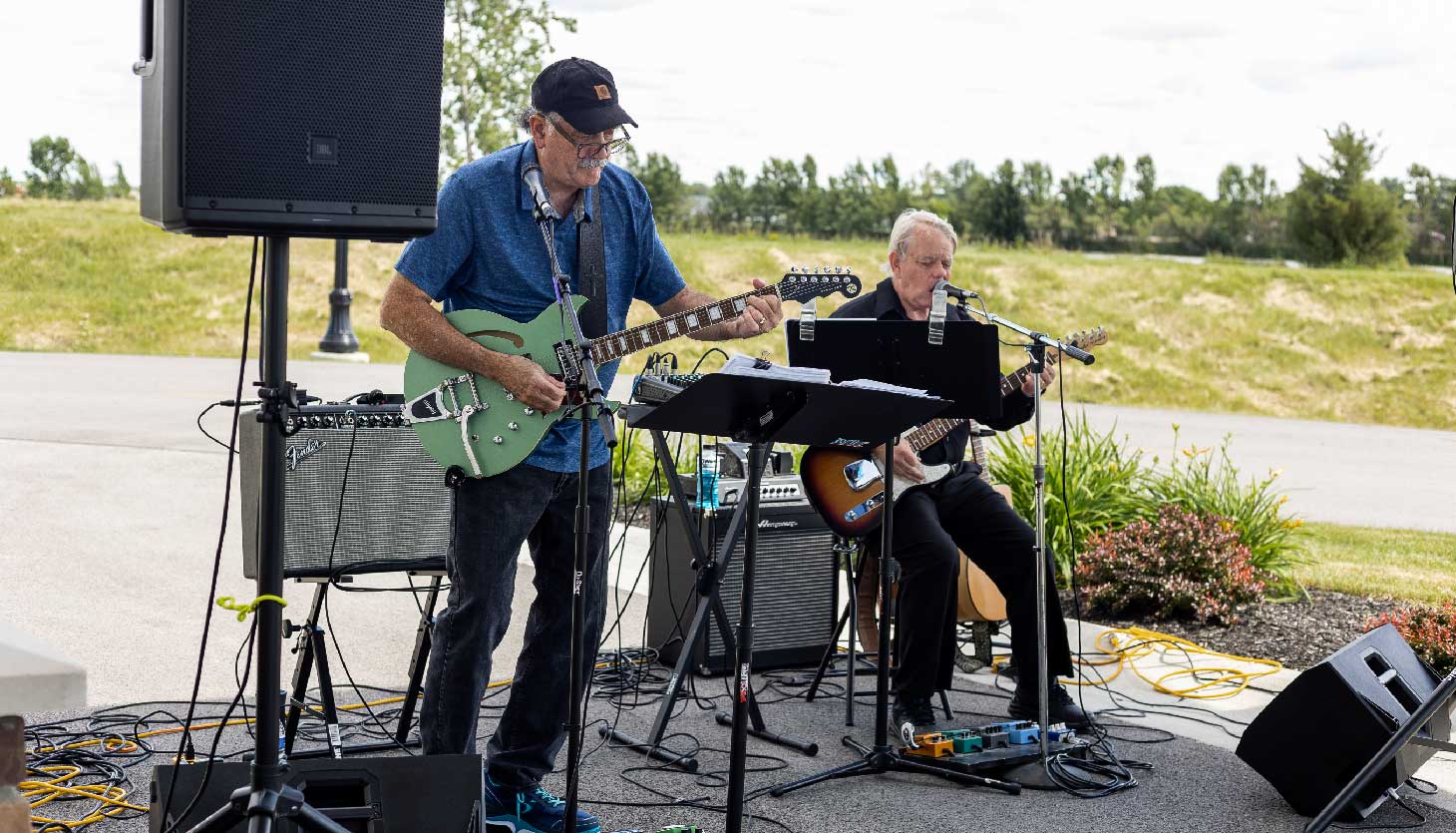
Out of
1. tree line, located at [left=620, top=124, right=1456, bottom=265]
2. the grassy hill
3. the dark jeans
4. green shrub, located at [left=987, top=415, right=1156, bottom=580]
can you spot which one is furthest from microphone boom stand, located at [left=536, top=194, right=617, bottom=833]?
tree line, located at [left=620, top=124, right=1456, bottom=265]

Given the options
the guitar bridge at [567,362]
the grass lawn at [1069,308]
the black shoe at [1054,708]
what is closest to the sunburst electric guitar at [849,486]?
the black shoe at [1054,708]

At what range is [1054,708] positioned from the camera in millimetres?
4812

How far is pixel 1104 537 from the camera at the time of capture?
671cm

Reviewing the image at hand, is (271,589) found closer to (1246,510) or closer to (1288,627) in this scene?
(1288,627)

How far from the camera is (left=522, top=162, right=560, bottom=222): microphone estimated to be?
327 centimetres

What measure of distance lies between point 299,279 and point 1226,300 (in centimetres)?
1619

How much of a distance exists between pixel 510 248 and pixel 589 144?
34 centimetres

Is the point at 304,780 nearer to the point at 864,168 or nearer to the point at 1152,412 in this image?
the point at 1152,412

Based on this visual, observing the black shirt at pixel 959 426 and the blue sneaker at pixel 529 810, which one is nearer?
the blue sneaker at pixel 529 810

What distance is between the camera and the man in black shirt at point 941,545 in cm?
473

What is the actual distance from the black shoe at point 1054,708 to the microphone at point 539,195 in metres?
2.62

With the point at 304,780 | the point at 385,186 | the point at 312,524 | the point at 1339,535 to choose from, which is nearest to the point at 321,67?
the point at 385,186

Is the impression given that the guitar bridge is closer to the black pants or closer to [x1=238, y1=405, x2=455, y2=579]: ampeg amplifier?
[x1=238, y1=405, x2=455, y2=579]: ampeg amplifier

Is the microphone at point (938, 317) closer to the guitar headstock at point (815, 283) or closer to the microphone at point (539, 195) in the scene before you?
the guitar headstock at point (815, 283)
